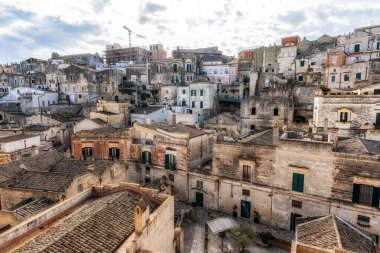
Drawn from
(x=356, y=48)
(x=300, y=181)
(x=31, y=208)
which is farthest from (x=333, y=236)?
(x=356, y=48)

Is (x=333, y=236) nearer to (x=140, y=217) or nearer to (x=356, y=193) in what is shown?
(x=356, y=193)

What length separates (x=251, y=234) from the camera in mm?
21531

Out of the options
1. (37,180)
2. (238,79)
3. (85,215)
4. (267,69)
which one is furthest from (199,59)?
(85,215)

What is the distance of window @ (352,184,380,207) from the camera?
20.1 metres

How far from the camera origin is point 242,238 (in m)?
20.7

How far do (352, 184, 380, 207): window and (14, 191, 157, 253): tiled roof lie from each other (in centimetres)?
1764

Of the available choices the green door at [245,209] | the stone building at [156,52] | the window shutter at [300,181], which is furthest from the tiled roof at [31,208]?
the stone building at [156,52]

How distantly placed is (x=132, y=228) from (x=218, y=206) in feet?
52.0

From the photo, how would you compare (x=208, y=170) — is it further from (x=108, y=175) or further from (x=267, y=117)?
(x=267, y=117)

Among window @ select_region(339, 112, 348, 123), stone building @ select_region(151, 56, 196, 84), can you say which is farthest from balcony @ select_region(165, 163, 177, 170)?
stone building @ select_region(151, 56, 196, 84)

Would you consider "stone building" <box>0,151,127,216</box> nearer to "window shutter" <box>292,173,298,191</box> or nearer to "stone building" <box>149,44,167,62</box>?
"window shutter" <box>292,173,298,191</box>

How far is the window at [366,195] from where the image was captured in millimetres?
20141

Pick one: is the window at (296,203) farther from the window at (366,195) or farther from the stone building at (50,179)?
the stone building at (50,179)

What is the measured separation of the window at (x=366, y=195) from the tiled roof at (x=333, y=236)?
138 inches
